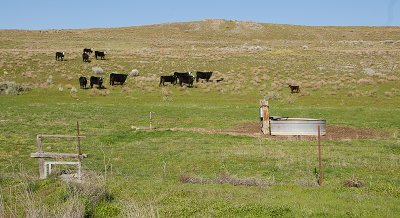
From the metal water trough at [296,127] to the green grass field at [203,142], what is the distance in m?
0.75

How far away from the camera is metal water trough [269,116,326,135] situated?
2209cm

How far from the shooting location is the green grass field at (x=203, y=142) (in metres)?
11.2

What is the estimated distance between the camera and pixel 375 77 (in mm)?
49188

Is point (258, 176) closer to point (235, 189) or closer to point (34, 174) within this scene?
point (235, 189)

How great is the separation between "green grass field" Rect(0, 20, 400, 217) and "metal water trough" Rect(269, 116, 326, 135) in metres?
0.75

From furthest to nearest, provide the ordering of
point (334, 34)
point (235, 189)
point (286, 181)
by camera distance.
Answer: point (334, 34), point (286, 181), point (235, 189)

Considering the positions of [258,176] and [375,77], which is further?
[375,77]

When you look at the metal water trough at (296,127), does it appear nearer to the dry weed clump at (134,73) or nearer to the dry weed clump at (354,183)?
the dry weed clump at (354,183)

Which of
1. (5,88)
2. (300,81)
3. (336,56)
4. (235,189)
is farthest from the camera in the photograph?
(336,56)

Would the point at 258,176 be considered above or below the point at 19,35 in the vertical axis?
below

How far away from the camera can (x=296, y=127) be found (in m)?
22.2

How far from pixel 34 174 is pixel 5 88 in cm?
2931

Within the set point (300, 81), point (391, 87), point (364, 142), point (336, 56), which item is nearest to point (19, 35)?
point (336, 56)

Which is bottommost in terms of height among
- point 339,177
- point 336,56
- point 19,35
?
point 339,177
